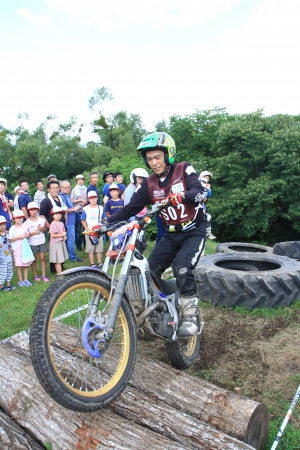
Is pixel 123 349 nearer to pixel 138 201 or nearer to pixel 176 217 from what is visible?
pixel 176 217

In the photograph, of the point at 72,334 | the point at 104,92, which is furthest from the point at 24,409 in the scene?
the point at 104,92

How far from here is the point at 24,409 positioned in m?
2.97

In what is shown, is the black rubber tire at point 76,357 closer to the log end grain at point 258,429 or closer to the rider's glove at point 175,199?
the rider's glove at point 175,199

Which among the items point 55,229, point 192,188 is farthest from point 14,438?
→ point 55,229

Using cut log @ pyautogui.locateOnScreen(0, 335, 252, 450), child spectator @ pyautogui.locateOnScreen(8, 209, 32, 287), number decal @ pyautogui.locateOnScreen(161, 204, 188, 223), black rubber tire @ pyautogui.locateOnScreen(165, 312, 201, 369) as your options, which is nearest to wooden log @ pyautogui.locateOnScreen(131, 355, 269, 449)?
cut log @ pyautogui.locateOnScreen(0, 335, 252, 450)

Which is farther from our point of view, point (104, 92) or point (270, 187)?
point (104, 92)

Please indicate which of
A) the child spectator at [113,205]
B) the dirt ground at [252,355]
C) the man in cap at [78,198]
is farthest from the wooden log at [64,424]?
the man in cap at [78,198]

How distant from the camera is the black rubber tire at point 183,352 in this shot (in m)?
3.71

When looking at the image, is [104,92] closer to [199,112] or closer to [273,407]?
[199,112]

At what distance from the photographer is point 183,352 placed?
3828mm

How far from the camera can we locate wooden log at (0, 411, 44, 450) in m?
2.67

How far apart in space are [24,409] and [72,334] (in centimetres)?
108

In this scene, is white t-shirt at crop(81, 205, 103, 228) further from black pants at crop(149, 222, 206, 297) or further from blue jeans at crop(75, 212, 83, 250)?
black pants at crop(149, 222, 206, 297)

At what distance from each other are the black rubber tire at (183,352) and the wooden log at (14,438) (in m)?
1.48
